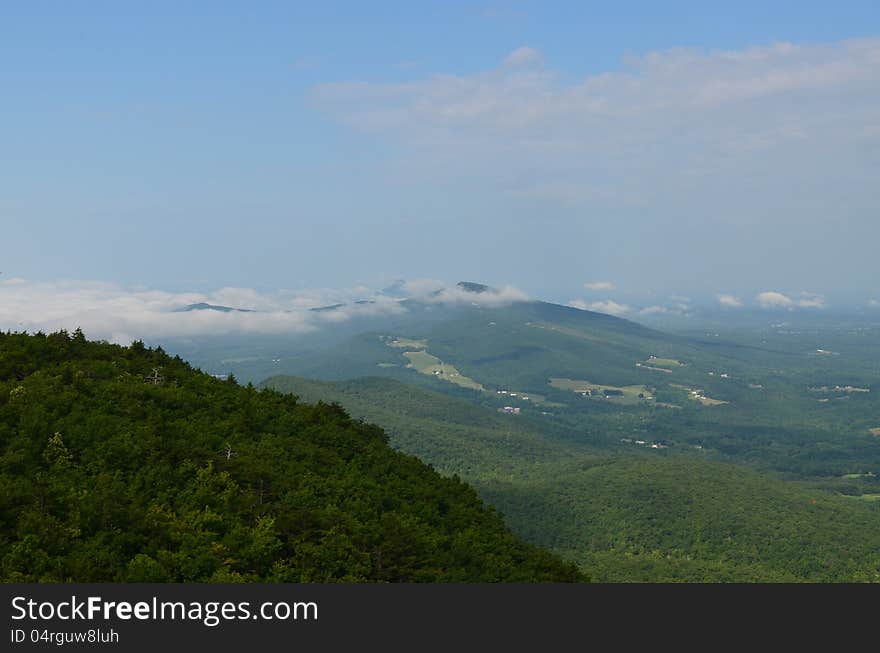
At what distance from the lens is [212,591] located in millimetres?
27172

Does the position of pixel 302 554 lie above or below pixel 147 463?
below

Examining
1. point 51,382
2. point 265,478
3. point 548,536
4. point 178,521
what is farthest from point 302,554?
point 548,536

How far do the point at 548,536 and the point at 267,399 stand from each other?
14284cm

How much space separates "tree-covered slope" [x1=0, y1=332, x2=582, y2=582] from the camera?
116 ft

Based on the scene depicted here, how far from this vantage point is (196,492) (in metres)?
43.4

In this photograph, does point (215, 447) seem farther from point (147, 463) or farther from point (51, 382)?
point (51, 382)

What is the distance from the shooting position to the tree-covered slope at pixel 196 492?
35.4 meters

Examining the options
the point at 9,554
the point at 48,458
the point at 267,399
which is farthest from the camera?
the point at 267,399

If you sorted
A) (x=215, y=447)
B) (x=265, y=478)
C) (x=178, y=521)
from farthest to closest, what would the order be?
(x=215, y=447), (x=265, y=478), (x=178, y=521)

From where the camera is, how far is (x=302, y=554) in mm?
39500

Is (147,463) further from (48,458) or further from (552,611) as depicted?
(552,611)

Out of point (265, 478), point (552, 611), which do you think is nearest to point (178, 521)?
point (265, 478)

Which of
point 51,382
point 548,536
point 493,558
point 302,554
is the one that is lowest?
point 548,536

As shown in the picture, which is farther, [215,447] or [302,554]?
[215,447]
